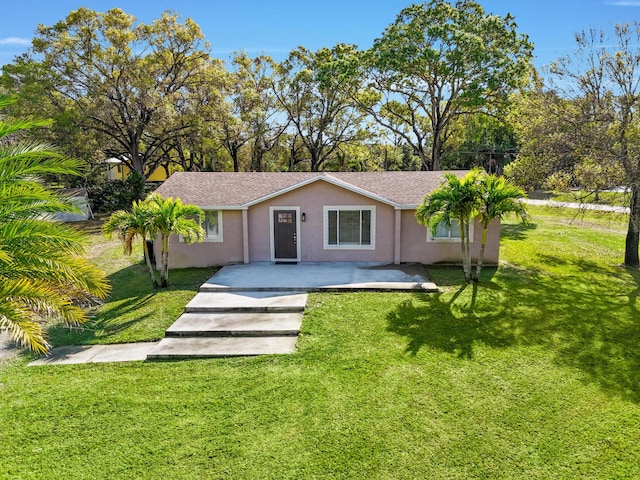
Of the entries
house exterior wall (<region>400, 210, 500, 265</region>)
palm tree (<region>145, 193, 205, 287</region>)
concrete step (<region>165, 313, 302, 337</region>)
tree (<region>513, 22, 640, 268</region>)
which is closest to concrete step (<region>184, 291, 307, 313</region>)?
concrete step (<region>165, 313, 302, 337</region>)

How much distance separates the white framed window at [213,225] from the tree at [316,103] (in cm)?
1733

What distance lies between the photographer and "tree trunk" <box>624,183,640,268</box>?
1446 cm

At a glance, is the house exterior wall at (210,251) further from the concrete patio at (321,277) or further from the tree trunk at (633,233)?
the tree trunk at (633,233)

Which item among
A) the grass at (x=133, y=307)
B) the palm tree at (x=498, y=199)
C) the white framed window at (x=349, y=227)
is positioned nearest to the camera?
the grass at (x=133, y=307)

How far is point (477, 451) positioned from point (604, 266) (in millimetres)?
13698

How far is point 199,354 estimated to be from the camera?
894cm

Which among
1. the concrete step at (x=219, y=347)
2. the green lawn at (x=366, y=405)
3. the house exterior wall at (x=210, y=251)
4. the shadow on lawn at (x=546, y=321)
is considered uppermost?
the house exterior wall at (x=210, y=251)

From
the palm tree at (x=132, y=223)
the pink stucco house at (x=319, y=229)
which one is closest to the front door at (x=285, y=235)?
the pink stucco house at (x=319, y=229)

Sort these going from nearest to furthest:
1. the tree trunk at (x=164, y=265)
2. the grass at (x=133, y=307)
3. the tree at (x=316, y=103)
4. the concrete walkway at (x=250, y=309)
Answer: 1. the concrete walkway at (x=250, y=309)
2. the grass at (x=133, y=307)
3. the tree trunk at (x=164, y=265)
4. the tree at (x=316, y=103)

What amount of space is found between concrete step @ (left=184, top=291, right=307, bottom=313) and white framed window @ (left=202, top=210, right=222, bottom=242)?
3648 mm

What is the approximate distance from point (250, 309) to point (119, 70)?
70.7ft

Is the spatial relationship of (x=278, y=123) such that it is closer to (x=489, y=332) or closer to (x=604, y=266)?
(x=604, y=266)

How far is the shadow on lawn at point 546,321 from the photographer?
8464mm

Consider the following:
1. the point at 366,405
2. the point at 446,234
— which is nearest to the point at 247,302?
the point at 366,405
